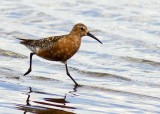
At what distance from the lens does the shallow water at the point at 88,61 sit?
912 cm

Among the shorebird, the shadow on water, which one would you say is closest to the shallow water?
the shadow on water

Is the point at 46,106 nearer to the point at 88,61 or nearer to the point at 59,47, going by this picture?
the point at 59,47

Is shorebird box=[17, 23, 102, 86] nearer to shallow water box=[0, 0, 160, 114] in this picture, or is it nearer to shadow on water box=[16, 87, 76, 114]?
shallow water box=[0, 0, 160, 114]

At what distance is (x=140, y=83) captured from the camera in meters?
11.0

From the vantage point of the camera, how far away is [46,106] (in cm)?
876

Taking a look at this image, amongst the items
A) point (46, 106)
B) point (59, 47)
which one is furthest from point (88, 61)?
point (46, 106)

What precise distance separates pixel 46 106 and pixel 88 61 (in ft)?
13.5

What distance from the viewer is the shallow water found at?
912 centimetres

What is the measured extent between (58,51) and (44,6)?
24.4ft

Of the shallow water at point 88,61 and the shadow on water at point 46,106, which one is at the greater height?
the shallow water at point 88,61

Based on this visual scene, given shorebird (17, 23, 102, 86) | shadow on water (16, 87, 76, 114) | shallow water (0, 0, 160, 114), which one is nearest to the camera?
shadow on water (16, 87, 76, 114)

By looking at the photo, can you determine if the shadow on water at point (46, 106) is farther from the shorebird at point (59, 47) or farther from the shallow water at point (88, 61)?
the shorebird at point (59, 47)

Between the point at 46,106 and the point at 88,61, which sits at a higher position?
the point at 88,61

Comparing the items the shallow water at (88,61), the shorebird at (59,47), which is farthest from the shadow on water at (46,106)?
the shorebird at (59,47)
